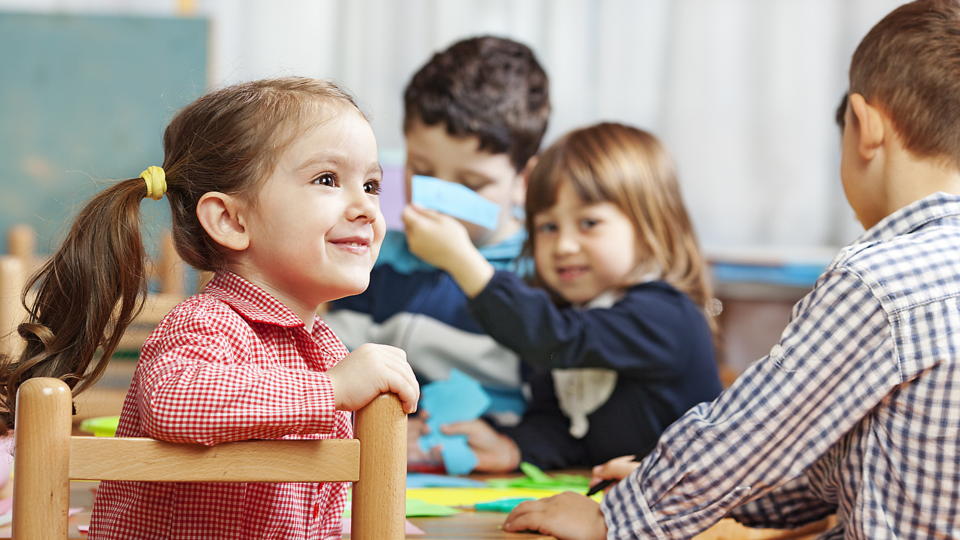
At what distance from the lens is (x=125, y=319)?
33.5 inches

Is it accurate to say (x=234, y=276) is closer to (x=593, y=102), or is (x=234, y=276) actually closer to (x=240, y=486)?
(x=240, y=486)

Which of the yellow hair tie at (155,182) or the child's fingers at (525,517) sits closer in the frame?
the yellow hair tie at (155,182)

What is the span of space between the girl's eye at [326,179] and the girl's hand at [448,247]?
1.50ft

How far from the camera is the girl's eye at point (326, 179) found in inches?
34.3

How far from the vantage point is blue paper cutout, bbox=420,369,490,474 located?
4.33ft

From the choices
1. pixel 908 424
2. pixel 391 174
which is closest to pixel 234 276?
pixel 908 424

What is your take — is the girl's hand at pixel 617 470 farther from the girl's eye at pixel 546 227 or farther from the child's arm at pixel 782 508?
the girl's eye at pixel 546 227

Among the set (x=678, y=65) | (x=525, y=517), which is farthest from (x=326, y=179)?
(x=678, y=65)

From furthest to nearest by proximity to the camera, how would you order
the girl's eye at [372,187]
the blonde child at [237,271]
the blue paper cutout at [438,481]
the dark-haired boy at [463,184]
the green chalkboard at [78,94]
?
the green chalkboard at [78,94] → the dark-haired boy at [463,184] → the blue paper cutout at [438,481] → the girl's eye at [372,187] → the blonde child at [237,271]

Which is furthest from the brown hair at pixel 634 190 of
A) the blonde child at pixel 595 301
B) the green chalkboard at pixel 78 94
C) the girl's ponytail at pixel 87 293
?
the green chalkboard at pixel 78 94

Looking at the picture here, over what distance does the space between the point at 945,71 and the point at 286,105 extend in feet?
1.94

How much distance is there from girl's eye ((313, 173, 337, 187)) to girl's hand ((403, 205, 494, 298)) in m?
0.46

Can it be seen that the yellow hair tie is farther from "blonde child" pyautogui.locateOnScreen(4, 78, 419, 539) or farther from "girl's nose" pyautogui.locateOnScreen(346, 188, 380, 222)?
"girl's nose" pyautogui.locateOnScreen(346, 188, 380, 222)

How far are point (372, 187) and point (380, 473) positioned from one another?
31 cm
